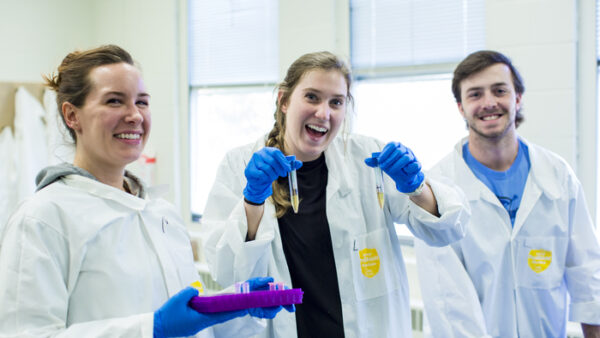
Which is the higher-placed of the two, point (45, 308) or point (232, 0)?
point (232, 0)

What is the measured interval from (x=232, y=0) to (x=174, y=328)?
2746 mm

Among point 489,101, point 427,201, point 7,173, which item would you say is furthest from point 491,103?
point 7,173

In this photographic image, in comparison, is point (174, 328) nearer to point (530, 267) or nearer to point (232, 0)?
point (530, 267)

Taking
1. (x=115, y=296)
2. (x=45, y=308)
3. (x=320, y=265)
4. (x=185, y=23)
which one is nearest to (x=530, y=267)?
(x=320, y=265)

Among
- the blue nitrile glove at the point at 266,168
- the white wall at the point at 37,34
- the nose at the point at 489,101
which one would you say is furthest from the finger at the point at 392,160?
the white wall at the point at 37,34

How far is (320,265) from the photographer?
54.8 inches

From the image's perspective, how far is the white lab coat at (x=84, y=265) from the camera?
2.88ft

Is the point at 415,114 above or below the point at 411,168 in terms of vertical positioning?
above

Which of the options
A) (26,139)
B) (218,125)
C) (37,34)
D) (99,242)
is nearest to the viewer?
(99,242)

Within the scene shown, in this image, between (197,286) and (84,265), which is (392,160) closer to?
(197,286)

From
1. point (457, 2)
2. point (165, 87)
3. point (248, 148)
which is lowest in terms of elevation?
point (248, 148)

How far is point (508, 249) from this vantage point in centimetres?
164

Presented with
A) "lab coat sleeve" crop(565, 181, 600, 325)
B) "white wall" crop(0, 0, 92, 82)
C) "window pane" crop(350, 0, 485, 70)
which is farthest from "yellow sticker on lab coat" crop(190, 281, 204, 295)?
"white wall" crop(0, 0, 92, 82)

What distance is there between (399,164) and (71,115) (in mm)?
839
